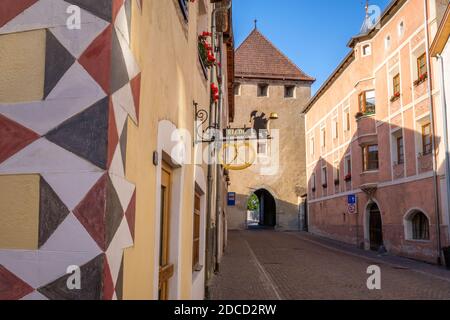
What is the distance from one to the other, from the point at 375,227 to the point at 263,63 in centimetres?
2228

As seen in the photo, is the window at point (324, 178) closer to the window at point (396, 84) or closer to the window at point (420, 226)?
the window at point (396, 84)

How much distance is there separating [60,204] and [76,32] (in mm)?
964

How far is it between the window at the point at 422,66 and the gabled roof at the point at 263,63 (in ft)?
72.9

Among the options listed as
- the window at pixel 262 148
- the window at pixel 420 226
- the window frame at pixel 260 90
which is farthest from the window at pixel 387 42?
the window frame at pixel 260 90

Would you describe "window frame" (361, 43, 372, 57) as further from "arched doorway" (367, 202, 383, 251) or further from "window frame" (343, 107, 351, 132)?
"arched doorway" (367, 202, 383, 251)

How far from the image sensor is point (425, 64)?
17250 mm

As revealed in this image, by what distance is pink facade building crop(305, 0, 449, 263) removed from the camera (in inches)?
650

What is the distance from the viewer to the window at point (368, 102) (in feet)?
74.8

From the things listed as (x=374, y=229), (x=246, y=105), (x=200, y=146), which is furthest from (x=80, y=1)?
(x=246, y=105)

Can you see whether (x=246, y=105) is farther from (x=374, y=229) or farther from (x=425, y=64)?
(x=425, y=64)

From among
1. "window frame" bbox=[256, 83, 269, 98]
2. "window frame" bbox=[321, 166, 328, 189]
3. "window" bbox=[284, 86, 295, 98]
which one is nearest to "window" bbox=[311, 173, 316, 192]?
"window frame" bbox=[321, 166, 328, 189]

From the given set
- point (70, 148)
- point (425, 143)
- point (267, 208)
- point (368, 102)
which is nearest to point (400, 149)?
point (425, 143)

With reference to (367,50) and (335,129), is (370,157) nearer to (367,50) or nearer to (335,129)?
(367,50)

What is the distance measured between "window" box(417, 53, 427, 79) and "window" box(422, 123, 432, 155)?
6.19 ft
